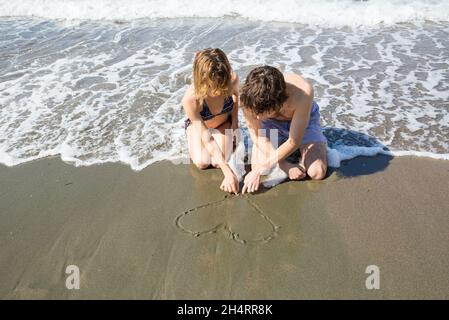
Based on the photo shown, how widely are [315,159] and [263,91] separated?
0.97 meters

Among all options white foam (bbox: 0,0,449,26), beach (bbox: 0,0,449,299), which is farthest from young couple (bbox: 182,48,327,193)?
white foam (bbox: 0,0,449,26)

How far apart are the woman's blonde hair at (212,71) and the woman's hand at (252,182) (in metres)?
0.72

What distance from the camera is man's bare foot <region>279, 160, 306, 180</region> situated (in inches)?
138

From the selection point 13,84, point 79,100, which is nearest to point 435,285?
point 79,100

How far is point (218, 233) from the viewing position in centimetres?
292

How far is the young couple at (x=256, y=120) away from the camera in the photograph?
2980 mm

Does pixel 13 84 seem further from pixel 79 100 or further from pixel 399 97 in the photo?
pixel 399 97

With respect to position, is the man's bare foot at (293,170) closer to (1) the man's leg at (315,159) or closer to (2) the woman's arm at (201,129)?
(1) the man's leg at (315,159)

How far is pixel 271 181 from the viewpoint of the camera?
3.54 meters

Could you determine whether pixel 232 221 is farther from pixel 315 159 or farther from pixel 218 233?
pixel 315 159

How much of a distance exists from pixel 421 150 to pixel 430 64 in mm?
2662

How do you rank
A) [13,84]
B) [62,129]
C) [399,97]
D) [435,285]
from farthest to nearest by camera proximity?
[13,84] < [399,97] < [62,129] < [435,285]

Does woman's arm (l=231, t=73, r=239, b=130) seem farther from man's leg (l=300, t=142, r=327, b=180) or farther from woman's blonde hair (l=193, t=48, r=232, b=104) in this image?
man's leg (l=300, t=142, r=327, b=180)

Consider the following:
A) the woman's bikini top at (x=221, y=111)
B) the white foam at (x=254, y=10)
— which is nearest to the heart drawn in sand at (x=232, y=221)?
the woman's bikini top at (x=221, y=111)
